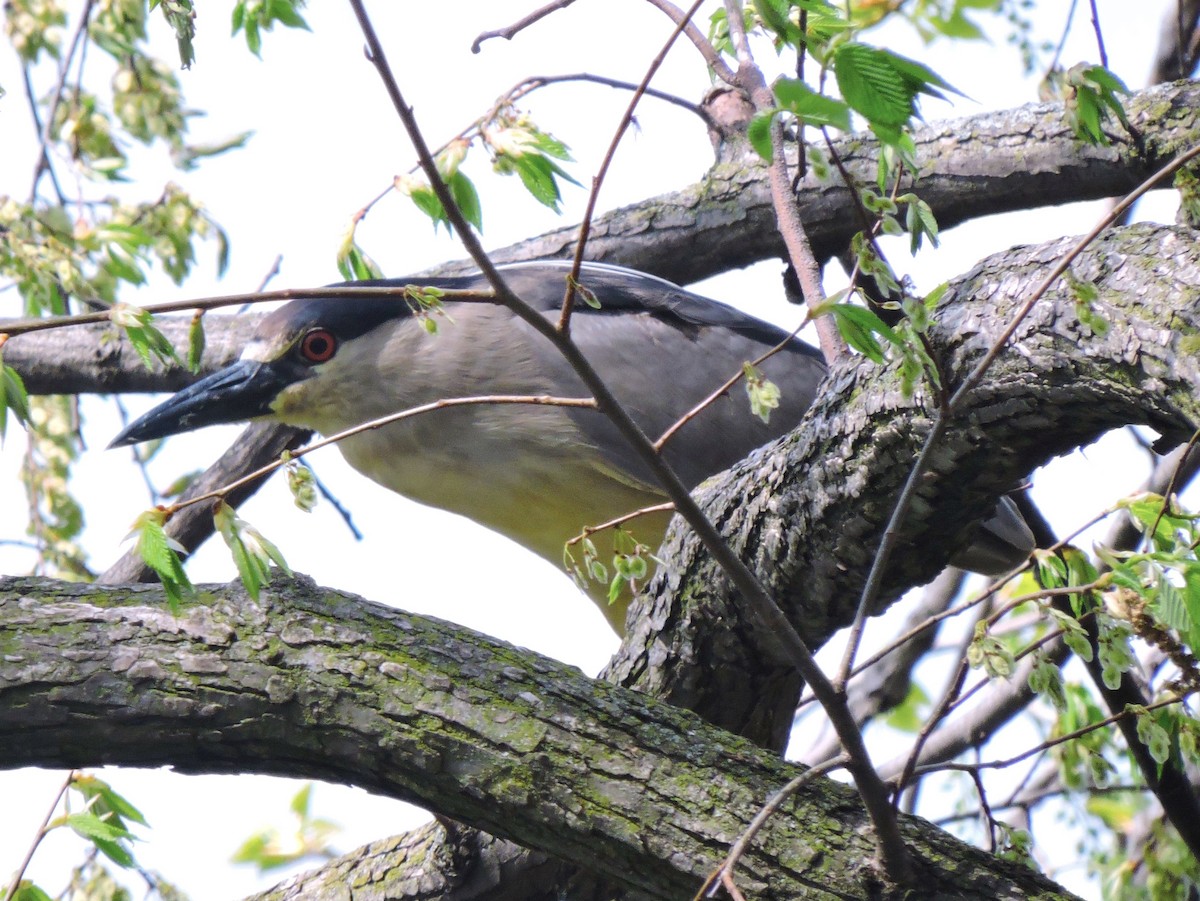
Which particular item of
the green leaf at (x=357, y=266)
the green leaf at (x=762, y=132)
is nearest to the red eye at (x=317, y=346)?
the green leaf at (x=357, y=266)

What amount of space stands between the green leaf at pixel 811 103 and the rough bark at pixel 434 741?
1.06m

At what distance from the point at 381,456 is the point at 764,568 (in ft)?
5.89

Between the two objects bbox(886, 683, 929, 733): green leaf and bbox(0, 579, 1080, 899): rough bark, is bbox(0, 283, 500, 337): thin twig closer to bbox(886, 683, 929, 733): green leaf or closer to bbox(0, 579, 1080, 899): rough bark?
bbox(0, 579, 1080, 899): rough bark

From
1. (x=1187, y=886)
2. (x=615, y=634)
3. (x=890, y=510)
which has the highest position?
(x=615, y=634)

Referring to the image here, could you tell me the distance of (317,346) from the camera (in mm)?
3727

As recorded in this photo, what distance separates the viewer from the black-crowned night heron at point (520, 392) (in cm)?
353

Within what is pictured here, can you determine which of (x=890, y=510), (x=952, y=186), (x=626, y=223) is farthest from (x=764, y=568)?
(x=626, y=223)

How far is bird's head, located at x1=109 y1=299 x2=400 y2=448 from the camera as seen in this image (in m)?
3.57

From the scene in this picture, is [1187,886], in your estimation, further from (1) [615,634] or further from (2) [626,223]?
(2) [626,223]

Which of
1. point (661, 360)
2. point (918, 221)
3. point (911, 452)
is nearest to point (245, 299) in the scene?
point (918, 221)

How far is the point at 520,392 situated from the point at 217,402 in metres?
0.85

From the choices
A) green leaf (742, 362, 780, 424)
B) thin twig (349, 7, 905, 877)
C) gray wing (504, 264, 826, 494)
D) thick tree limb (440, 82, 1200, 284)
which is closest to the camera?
thin twig (349, 7, 905, 877)

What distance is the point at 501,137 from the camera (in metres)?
1.75

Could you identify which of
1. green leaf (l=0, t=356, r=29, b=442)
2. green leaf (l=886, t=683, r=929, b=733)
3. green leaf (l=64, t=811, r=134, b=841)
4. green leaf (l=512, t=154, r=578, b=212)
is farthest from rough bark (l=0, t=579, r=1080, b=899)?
green leaf (l=886, t=683, r=929, b=733)
